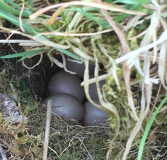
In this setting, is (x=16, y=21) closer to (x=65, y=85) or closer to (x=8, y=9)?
(x=8, y=9)

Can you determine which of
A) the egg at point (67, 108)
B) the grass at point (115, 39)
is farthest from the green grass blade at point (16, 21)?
the egg at point (67, 108)

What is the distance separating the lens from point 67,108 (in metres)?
0.72

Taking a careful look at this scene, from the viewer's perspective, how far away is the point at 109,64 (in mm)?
452

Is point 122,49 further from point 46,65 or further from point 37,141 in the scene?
point 46,65

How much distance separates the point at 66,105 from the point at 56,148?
186mm

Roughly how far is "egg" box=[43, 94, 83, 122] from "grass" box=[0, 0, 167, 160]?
265mm

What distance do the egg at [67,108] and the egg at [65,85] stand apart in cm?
5

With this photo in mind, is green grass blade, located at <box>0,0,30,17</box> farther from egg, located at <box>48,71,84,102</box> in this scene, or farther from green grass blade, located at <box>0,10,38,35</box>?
egg, located at <box>48,71,84,102</box>

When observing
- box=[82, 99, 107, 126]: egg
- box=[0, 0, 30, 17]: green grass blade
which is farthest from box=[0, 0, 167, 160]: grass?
box=[82, 99, 107, 126]: egg


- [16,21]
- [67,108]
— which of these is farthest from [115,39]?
[67,108]

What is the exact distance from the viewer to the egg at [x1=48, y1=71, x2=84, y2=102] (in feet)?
2.61

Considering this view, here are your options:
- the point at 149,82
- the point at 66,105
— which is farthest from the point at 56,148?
the point at 149,82

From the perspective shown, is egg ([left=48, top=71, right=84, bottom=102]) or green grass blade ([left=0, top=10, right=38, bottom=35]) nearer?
green grass blade ([left=0, top=10, right=38, bottom=35])

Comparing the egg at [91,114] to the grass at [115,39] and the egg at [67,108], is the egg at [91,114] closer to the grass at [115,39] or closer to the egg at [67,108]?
the egg at [67,108]
